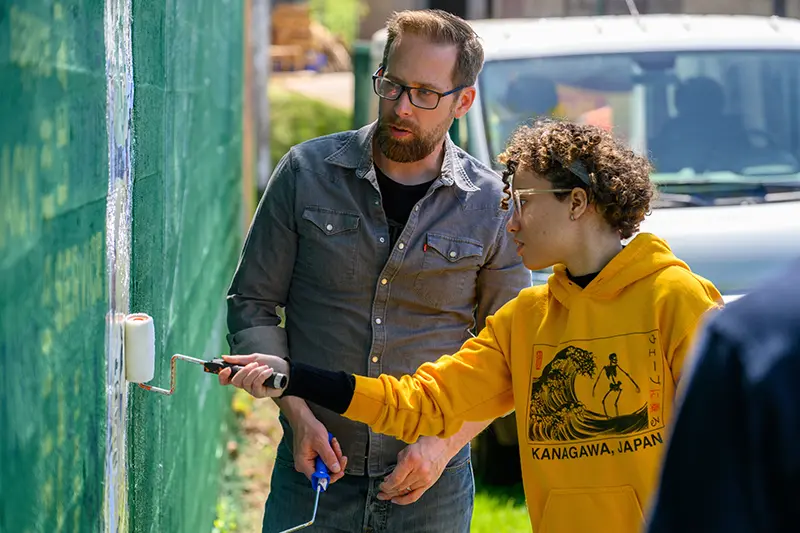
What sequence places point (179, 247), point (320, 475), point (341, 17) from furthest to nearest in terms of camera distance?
point (341, 17)
point (179, 247)
point (320, 475)

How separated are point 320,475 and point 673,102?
4.08 meters

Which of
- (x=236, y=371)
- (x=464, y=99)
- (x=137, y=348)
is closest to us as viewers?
(x=137, y=348)

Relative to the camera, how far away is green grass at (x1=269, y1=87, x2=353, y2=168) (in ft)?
57.5

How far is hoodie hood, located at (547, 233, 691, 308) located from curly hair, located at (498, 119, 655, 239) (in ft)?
0.34

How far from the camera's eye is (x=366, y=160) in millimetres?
3498

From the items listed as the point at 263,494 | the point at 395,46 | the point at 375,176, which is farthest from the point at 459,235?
the point at 263,494

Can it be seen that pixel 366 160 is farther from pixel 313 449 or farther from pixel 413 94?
pixel 313 449

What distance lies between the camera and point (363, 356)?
3484 mm

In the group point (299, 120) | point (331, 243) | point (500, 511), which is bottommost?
point (500, 511)

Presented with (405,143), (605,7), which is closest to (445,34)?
(405,143)

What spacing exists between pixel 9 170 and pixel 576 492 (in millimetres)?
1528

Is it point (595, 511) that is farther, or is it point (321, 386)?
point (321, 386)

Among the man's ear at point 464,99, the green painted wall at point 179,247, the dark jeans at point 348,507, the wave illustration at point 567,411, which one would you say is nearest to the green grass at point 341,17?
the green painted wall at point 179,247

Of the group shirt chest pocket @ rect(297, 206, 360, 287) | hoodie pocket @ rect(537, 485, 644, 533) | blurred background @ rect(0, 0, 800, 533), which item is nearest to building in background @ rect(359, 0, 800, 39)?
blurred background @ rect(0, 0, 800, 533)
